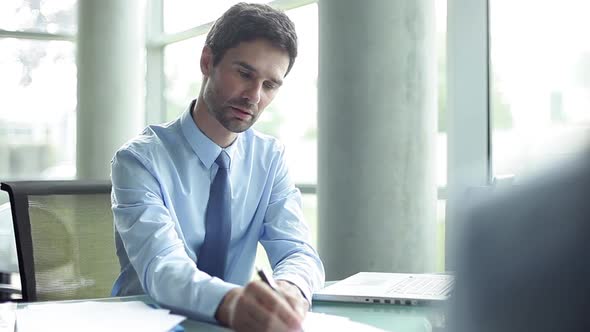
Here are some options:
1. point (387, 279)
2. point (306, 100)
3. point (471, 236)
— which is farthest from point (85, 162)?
point (471, 236)

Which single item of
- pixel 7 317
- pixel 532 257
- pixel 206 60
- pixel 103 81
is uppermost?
pixel 103 81

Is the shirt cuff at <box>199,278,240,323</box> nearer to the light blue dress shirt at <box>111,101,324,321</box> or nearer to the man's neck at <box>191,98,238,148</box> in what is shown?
the light blue dress shirt at <box>111,101,324,321</box>

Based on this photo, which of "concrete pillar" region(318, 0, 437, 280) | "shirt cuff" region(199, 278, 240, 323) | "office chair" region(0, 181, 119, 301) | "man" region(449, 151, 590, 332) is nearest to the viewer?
"man" region(449, 151, 590, 332)

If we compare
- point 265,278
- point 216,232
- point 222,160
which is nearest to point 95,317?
point 265,278

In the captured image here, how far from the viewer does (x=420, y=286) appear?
1484 mm

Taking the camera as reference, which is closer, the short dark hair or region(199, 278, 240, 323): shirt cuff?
region(199, 278, 240, 323): shirt cuff

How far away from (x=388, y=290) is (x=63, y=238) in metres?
0.90

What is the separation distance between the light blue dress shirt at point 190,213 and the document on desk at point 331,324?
0.50 feet

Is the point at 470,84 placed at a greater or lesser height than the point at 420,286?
greater

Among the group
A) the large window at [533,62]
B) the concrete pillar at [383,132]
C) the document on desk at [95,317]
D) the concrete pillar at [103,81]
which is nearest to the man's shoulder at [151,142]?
the document on desk at [95,317]

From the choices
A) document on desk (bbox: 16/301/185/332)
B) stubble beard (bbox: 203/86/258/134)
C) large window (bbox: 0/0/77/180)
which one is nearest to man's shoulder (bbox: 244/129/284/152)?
stubble beard (bbox: 203/86/258/134)

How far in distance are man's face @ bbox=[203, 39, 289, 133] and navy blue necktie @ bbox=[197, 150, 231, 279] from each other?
17 centimetres

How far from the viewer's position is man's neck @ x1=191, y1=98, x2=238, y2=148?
174 cm

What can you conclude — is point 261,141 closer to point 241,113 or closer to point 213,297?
point 241,113
